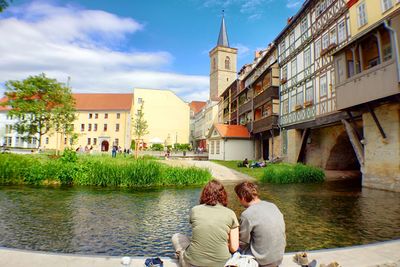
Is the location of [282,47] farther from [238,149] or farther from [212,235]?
[212,235]

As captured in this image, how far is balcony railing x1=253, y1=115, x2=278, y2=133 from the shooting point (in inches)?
1109

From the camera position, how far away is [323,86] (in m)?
20.4

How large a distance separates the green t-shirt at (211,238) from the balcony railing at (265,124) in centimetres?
2590

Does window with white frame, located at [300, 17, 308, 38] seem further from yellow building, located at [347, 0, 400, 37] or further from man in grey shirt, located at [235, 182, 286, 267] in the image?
man in grey shirt, located at [235, 182, 286, 267]

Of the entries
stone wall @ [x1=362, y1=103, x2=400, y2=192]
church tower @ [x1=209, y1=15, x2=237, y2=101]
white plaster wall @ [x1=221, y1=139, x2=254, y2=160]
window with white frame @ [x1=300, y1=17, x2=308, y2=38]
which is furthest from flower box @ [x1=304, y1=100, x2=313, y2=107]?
church tower @ [x1=209, y1=15, x2=237, y2=101]

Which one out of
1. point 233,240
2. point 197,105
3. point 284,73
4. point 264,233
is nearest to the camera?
point 264,233

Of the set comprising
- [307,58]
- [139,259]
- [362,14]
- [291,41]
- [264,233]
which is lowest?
[139,259]

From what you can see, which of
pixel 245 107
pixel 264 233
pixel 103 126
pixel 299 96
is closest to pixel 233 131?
pixel 245 107

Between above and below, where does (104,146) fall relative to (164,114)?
below

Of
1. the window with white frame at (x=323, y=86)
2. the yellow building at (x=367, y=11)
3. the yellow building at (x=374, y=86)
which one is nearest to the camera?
the yellow building at (x=374, y=86)

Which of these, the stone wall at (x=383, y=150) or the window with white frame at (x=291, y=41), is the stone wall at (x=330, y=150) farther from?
the window with white frame at (x=291, y=41)

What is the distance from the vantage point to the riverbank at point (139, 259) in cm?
385

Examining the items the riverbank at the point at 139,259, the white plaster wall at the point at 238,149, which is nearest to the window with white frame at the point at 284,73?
the white plaster wall at the point at 238,149

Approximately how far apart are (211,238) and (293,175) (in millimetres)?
16480
